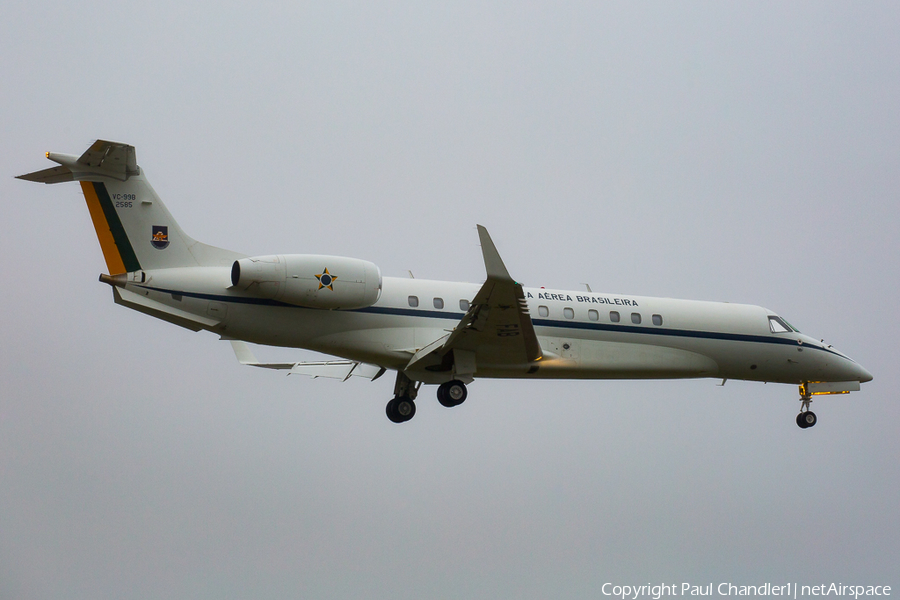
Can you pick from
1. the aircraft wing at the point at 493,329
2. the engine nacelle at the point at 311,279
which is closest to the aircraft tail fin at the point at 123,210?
the engine nacelle at the point at 311,279

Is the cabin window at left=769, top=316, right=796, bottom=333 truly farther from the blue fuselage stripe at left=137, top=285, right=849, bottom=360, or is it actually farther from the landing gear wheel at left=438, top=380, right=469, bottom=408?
Result: the landing gear wheel at left=438, top=380, right=469, bottom=408

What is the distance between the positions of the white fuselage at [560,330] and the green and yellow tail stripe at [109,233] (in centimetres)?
42

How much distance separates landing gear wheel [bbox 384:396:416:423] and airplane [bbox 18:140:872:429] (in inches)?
1.2

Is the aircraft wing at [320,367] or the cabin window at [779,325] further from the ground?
the cabin window at [779,325]

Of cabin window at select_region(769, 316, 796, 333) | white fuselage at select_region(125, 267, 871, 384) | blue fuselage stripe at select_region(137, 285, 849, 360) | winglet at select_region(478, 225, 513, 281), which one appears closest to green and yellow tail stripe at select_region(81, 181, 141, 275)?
white fuselage at select_region(125, 267, 871, 384)

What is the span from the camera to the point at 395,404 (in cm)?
2095

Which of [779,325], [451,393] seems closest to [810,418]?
[779,325]

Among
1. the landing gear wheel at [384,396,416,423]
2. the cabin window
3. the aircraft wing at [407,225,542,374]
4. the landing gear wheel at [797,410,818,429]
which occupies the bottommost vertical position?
the landing gear wheel at [384,396,416,423]

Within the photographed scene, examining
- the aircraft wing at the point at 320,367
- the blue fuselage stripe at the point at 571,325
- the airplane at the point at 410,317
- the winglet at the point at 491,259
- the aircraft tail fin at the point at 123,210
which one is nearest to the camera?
the winglet at the point at 491,259

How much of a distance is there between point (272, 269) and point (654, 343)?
29.4ft

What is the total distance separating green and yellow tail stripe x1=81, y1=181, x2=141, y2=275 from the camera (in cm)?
1678

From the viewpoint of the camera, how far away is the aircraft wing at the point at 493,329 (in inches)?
659

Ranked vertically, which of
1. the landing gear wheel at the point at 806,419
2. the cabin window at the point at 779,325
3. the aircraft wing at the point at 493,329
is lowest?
the aircraft wing at the point at 493,329

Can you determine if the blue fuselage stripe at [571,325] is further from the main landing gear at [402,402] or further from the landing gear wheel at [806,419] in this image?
the main landing gear at [402,402]
